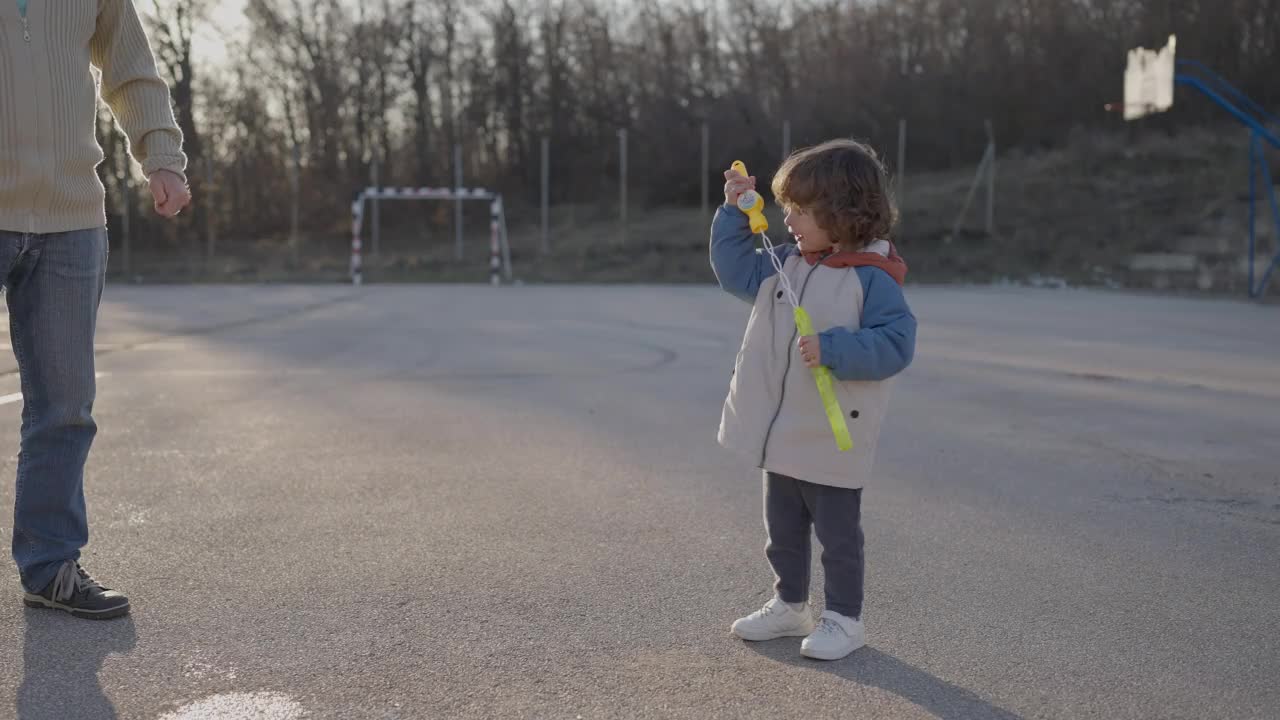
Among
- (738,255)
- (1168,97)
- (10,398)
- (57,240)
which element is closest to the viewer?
(57,240)

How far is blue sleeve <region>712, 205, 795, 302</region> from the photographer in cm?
319

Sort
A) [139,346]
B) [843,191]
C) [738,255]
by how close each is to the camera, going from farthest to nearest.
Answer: [139,346], [738,255], [843,191]

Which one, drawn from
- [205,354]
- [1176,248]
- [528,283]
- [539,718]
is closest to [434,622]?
[539,718]

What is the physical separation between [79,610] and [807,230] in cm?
201

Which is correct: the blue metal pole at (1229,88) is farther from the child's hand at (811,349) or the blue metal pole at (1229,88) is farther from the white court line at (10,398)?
the child's hand at (811,349)

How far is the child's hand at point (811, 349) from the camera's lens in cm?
288

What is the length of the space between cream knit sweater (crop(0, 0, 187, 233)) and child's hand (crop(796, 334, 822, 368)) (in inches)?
67.9

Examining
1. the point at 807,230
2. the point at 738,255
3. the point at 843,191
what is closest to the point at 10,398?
the point at 738,255

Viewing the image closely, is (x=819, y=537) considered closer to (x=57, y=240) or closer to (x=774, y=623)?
(x=774, y=623)

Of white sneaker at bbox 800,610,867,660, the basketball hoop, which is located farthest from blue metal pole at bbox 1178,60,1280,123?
white sneaker at bbox 800,610,867,660

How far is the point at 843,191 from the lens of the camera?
9.79ft

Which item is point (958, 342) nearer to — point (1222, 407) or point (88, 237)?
point (1222, 407)

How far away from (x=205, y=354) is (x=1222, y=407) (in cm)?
704

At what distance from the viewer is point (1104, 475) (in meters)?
5.25
